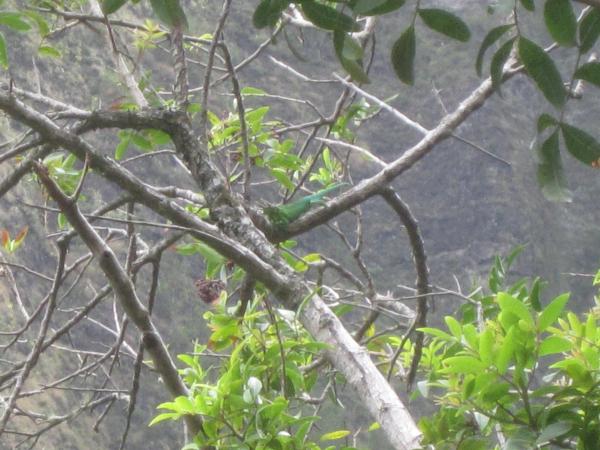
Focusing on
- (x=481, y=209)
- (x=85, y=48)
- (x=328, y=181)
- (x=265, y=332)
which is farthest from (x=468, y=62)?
(x=265, y=332)

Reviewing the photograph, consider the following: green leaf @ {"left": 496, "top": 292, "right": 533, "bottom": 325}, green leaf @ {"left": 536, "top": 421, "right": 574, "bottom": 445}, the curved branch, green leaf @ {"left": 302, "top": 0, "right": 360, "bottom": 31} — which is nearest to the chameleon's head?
the curved branch

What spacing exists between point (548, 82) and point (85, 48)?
24.4 feet

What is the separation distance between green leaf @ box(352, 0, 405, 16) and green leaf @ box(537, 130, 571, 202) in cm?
20

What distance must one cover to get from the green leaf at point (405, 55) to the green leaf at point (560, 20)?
0.48ft

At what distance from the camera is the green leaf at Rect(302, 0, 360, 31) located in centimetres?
88

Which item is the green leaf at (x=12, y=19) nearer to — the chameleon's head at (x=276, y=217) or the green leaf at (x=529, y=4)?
the chameleon's head at (x=276, y=217)

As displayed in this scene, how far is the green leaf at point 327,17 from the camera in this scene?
0.88 m

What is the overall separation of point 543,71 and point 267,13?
0.28 metres

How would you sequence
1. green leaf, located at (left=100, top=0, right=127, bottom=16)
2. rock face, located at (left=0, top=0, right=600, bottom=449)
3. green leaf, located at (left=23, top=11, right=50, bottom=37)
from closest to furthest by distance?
1. green leaf, located at (left=100, top=0, right=127, bottom=16)
2. green leaf, located at (left=23, top=11, right=50, bottom=37)
3. rock face, located at (left=0, top=0, right=600, bottom=449)

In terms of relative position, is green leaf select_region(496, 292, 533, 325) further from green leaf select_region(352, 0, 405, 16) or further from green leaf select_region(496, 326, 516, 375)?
green leaf select_region(352, 0, 405, 16)

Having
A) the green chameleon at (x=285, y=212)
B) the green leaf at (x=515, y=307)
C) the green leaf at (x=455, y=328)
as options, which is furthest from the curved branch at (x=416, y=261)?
the green leaf at (x=515, y=307)

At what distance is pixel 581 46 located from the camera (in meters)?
0.86

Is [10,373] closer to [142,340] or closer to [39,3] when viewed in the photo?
[142,340]

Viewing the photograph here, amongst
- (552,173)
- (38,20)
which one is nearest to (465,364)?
(552,173)
